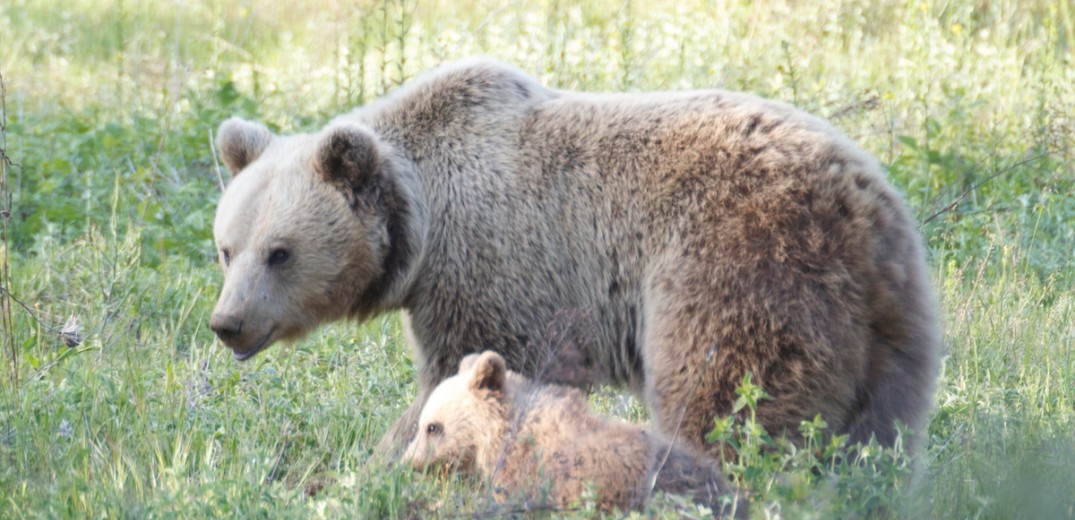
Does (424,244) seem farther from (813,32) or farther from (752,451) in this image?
(813,32)

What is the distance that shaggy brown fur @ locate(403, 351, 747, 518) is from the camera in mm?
3773

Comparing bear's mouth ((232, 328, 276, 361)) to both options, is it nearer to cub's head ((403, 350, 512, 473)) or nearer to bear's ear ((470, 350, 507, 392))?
cub's head ((403, 350, 512, 473))

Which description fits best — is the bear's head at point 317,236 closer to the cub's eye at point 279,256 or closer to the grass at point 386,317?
the cub's eye at point 279,256

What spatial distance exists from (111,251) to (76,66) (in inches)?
224

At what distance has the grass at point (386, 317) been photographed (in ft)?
12.9

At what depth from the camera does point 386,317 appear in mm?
6395

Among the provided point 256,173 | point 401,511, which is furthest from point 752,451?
point 256,173

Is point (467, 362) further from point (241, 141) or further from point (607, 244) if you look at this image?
point (241, 141)

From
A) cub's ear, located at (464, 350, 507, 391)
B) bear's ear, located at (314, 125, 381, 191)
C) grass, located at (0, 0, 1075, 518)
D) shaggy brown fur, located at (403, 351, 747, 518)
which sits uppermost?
bear's ear, located at (314, 125, 381, 191)

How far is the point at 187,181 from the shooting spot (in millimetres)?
8211

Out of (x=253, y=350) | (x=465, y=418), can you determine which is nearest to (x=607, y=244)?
(x=465, y=418)

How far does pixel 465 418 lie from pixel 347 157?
1.16 metres

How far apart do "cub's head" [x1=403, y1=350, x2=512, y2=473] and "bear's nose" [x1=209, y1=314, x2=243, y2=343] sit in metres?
0.81

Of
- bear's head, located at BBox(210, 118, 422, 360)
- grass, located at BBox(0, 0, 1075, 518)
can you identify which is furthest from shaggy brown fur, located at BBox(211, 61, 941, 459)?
grass, located at BBox(0, 0, 1075, 518)
